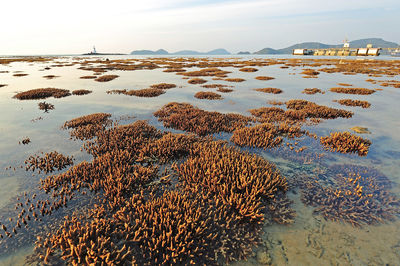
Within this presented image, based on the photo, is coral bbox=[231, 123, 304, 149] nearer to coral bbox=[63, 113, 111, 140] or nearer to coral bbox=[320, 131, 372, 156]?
coral bbox=[320, 131, 372, 156]

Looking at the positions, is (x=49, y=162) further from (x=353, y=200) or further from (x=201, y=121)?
(x=353, y=200)

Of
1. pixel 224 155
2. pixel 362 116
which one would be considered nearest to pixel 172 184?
pixel 224 155

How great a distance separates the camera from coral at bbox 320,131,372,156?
6051 mm

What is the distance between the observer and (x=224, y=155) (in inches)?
213

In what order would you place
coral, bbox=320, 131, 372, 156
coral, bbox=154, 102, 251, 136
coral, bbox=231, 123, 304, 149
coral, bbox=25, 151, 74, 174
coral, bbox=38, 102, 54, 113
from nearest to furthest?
coral, bbox=25, 151, 74, 174
coral, bbox=320, 131, 372, 156
coral, bbox=231, 123, 304, 149
coral, bbox=154, 102, 251, 136
coral, bbox=38, 102, 54, 113

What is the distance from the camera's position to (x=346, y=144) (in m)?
6.26

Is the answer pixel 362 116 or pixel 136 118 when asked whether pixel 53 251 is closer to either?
pixel 136 118

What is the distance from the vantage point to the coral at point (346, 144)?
6051 millimetres

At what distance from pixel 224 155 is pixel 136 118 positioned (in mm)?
5938

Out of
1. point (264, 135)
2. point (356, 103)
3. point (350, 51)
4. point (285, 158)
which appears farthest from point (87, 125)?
point (350, 51)

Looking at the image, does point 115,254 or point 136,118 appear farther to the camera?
point 136,118

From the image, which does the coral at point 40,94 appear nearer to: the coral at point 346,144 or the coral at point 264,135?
the coral at point 264,135

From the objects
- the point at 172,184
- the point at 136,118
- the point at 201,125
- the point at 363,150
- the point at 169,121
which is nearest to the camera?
the point at 172,184

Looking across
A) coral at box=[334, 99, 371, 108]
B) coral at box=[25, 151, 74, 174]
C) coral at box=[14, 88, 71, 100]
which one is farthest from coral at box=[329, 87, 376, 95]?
coral at box=[14, 88, 71, 100]
